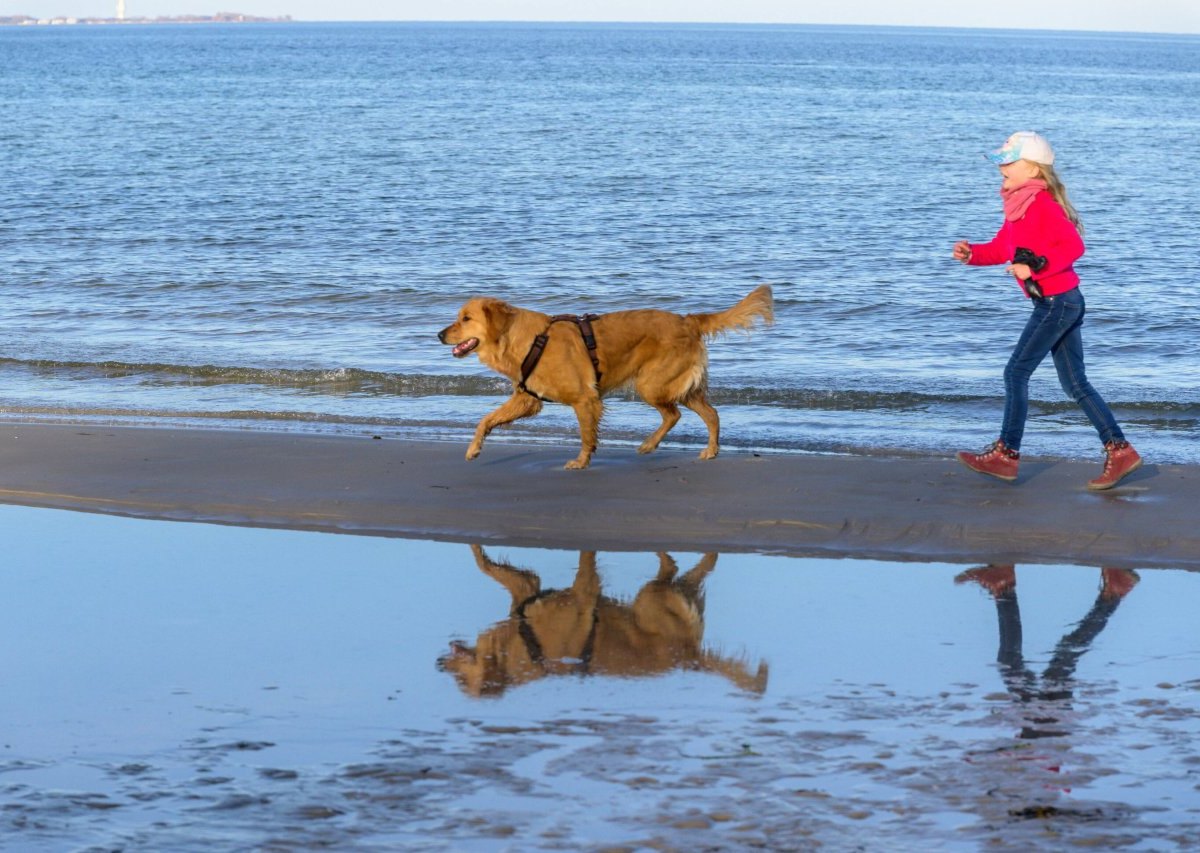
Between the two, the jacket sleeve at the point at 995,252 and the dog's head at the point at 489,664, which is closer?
the dog's head at the point at 489,664

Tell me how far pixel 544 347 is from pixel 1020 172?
3021 mm

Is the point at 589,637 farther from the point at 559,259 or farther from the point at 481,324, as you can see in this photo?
the point at 559,259

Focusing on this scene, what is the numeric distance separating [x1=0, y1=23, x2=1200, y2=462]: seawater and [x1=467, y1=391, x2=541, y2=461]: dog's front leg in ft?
6.82

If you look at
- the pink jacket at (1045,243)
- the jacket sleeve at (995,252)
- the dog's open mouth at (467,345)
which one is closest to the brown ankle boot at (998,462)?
the pink jacket at (1045,243)

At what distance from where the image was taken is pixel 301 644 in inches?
230

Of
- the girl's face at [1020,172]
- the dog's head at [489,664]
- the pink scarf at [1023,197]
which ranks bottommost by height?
the dog's head at [489,664]

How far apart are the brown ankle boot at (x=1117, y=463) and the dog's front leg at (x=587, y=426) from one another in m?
2.89

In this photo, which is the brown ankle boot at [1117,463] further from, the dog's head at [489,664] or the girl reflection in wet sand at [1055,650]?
the dog's head at [489,664]

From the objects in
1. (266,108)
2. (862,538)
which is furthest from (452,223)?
(266,108)

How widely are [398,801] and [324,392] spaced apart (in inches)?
385

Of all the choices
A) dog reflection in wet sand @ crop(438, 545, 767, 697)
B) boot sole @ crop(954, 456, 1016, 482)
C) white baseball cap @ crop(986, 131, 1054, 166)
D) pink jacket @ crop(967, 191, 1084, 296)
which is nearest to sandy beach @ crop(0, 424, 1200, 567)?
boot sole @ crop(954, 456, 1016, 482)

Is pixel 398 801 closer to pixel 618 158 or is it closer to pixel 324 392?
pixel 324 392

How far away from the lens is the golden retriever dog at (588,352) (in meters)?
9.11

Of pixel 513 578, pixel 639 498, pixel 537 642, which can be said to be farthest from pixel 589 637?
pixel 639 498
